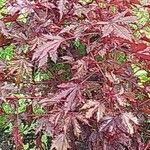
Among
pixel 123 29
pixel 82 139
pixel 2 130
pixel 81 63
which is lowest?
pixel 2 130

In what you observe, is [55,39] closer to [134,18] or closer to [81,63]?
[81,63]

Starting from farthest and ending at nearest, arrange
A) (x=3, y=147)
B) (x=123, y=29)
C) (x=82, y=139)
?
(x=3, y=147) → (x=82, y=139) → (x=123, y=29)

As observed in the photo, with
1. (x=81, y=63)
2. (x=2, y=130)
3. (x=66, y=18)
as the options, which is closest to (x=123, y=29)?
(x=81, y=63)

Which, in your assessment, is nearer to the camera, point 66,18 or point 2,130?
point 66,18

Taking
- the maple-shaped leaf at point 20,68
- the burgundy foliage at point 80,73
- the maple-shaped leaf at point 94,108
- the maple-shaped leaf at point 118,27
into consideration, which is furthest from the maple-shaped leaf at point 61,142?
the maple-shaped leaf at point 118,27

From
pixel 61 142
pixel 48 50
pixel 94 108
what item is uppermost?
pixel 48 50

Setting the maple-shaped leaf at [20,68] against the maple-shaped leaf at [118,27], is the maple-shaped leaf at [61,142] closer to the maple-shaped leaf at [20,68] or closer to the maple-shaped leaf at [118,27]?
the maple-shaped leaf at [20,68]

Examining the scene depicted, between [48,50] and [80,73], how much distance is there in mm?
144

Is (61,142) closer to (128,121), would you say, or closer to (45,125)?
(45,125)

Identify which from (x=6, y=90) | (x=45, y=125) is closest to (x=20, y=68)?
(x=6, y=90)

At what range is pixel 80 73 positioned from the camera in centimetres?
161

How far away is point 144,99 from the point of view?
1.81 meters

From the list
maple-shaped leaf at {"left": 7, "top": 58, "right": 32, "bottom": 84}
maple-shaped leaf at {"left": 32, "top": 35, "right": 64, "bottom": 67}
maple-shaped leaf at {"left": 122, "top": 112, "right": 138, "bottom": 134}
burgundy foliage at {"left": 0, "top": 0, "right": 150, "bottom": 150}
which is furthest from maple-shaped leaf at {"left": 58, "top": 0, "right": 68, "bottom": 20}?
maple-shaped leaf at {"left": 122, "top": 112, "right": 138, "bottom": 134}

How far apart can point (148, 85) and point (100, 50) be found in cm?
31
